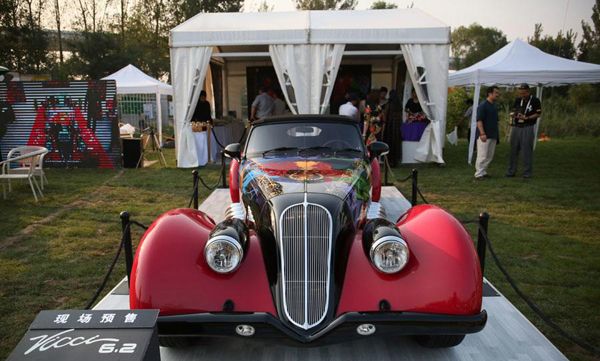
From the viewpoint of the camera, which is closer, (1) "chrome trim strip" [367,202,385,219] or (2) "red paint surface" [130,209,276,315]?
(2) "red paint surface" [130,209,276,315]

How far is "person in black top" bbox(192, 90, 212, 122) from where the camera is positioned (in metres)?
13.0

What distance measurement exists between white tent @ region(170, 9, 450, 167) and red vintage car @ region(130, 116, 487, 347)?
27.5ft

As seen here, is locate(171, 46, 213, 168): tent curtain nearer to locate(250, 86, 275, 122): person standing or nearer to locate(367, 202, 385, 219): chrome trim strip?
locate(250, 86, 275, 122): person standing

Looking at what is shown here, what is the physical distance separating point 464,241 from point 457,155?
12.7 m

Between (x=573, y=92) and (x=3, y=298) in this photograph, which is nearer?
(x=3, y=298)

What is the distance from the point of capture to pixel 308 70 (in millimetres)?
11352

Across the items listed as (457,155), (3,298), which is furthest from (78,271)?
(457,155)

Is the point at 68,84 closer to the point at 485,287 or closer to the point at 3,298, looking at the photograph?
the point at 3,298

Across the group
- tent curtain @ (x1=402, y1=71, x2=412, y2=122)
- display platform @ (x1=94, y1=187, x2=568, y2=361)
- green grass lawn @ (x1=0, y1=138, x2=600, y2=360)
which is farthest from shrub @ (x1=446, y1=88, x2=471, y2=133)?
display platform @ (x1=94, y1=187, x2=568, y2=361)

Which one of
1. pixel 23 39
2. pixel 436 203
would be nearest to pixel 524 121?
pixel 436 203

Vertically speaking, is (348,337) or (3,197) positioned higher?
(348,337)

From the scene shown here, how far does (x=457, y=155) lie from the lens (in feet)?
49.0

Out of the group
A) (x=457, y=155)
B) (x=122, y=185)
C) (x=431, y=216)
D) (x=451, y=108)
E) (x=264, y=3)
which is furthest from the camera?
(x=264, y=3)

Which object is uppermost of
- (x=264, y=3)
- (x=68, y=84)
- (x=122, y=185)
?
(x=264, y=3)
